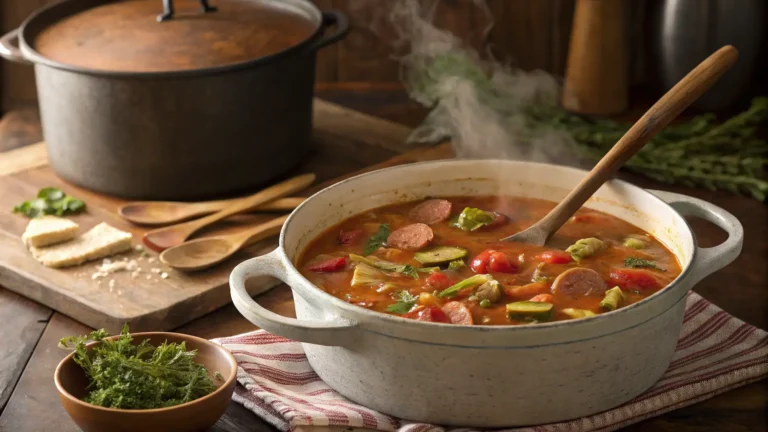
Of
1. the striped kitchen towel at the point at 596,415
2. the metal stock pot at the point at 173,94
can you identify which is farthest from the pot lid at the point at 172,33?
the striped kitchen towel at the point at 596,415

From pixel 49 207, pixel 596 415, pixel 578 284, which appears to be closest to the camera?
pixel 596 415

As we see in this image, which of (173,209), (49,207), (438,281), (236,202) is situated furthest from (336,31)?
(438,281)

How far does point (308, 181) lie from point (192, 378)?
1.19m

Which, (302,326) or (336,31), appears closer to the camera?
(302,326)

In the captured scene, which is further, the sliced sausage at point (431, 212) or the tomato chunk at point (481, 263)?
the sliced sausage at point (431, 212)

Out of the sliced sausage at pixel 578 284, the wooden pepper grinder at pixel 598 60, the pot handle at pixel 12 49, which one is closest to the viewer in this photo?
the sliced sausage at pixel 578 284

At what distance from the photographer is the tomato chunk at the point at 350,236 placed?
2176mm

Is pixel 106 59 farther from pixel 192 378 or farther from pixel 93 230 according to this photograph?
pixel 192 378

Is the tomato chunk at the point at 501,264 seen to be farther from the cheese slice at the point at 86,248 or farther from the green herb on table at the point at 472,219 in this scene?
the cheese slice at the point at 86,248

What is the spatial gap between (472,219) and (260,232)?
2.01 feet

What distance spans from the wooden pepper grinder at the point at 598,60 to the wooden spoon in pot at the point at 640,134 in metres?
1.30

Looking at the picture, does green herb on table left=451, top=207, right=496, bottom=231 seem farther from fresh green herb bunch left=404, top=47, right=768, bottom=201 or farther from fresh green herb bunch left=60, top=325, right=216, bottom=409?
fresh green herb bunch left=404, top=47, right=768, bottom=201

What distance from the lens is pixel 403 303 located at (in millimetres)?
1884

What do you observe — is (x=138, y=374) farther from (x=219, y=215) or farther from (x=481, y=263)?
(x=219, y=215)
